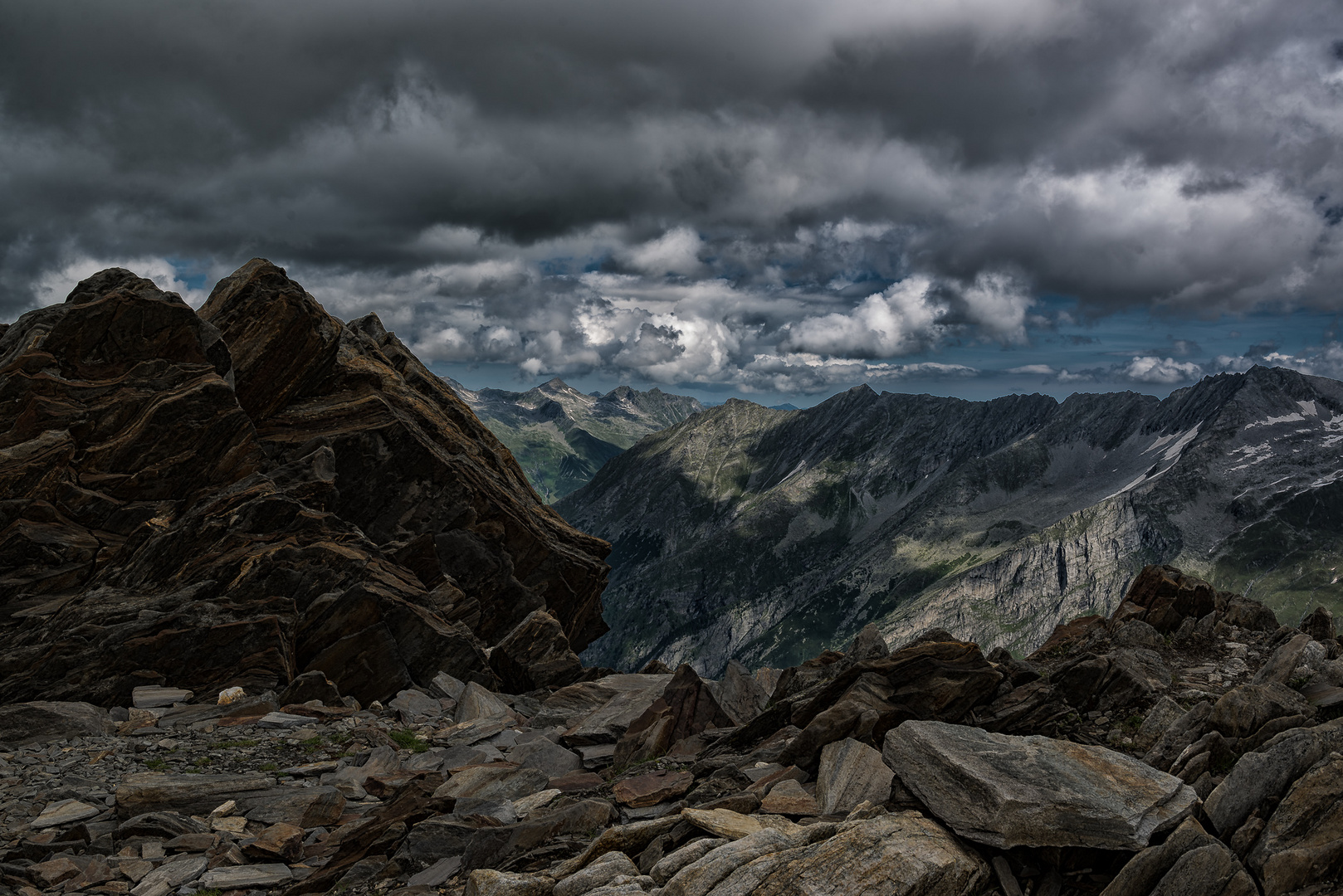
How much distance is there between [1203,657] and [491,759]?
2537 cm

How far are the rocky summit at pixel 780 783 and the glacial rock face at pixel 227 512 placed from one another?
4.20 metres

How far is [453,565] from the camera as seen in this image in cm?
5169

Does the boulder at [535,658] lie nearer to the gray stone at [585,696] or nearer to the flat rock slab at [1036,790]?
the gray stone at [585,696]

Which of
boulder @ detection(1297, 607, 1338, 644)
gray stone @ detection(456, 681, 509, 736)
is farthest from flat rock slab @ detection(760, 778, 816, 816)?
boulder @ detection(1297, 607, 1338, 644)

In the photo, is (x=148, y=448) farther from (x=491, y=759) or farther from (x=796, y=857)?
(x=796, y=857)

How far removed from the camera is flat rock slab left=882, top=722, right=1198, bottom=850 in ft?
40.7

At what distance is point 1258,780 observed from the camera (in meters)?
12.8

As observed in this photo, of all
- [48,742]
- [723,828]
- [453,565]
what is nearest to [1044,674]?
Result: [723,828]

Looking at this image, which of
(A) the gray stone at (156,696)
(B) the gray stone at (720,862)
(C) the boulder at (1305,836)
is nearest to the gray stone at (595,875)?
(B) the gray stone at (720,862)

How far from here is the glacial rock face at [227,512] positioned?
32781 mm

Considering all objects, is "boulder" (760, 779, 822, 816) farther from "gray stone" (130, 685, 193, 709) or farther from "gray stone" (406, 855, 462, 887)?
"gray stone" (130, 685, 193, 709)

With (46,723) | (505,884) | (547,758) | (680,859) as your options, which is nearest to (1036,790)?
(680,859)

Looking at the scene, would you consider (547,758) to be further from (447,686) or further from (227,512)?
(227,512)

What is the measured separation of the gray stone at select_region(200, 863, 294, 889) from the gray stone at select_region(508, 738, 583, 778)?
725 centimetres
